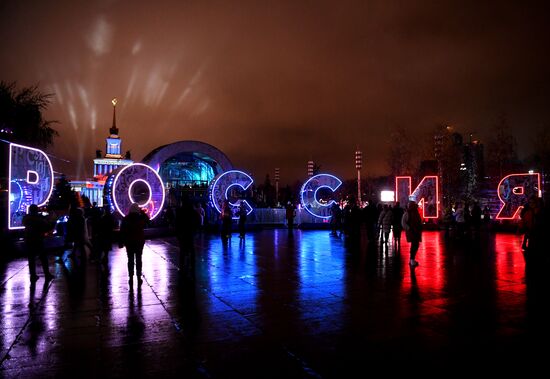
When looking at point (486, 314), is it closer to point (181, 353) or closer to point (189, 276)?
point (181, 353)

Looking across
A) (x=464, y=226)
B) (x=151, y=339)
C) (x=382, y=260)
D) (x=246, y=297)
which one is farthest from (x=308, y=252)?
(x=151, y=339)

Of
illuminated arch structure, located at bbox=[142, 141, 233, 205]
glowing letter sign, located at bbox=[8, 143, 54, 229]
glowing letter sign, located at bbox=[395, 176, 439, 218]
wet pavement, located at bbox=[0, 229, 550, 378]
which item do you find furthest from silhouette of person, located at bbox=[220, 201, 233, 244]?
glowing letter sign, located at bbox=[395, 176, 439, 218]

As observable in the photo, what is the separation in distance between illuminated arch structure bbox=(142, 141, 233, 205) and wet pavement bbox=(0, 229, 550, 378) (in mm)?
21157

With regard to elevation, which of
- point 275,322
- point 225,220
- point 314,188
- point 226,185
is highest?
point 226,185

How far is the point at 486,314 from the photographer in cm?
670

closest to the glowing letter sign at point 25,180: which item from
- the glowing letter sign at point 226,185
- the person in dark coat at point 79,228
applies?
the person in dark coat at point 79,228

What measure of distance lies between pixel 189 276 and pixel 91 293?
7.97 ft

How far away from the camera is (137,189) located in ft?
80.4

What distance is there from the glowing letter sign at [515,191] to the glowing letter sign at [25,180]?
2299 centimetres

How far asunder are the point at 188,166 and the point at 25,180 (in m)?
40.6

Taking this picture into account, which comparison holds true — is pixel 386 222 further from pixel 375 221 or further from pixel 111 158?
pixel 111 158

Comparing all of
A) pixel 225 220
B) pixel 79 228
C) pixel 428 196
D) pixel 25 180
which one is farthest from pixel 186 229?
pixel 428 196

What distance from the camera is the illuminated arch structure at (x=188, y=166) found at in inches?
1405

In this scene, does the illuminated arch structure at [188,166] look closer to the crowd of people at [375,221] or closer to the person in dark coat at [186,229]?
the crowd of people at [375,221]
